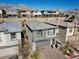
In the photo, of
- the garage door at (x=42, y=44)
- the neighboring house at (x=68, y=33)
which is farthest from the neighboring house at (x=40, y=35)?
the neighboring house at (x=68, y=33)

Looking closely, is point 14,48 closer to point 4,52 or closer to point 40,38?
point 4,52

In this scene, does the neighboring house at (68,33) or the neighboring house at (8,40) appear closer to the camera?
the neighboring house at (8,40)

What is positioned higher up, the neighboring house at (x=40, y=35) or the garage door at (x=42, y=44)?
the neighboring house at (x=40, y=35)

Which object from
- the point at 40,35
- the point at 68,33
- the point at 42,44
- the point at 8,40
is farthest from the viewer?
the point at 68,33

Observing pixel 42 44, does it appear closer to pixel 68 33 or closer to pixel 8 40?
pixel 8 40

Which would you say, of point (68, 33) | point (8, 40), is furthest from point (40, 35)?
point (68, 33)

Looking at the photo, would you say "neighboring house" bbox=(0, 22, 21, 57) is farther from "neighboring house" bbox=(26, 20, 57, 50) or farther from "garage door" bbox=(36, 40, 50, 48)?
"garage door" bbox=(36, 40, 50, 48)

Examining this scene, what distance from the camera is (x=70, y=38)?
816 inches

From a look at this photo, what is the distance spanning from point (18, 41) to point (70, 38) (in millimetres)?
12430

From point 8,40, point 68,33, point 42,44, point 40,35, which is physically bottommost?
point 42,44

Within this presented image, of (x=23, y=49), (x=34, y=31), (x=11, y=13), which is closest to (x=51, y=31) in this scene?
(x=34, y=31)

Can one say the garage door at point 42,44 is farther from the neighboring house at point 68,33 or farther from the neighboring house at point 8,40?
the neighboring house at point 68,33

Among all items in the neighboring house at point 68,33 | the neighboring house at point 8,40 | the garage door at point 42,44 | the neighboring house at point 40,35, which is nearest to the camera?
the neighboring house at point 8,40

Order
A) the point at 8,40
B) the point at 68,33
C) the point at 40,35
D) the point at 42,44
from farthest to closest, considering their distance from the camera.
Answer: the point at 68,33, the point at 42,44, the point at 40,35, the point at 8,40
